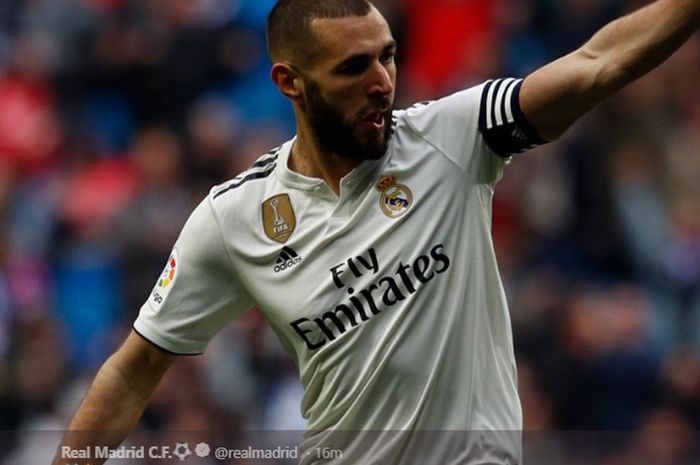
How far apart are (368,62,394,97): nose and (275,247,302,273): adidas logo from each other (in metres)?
0.53


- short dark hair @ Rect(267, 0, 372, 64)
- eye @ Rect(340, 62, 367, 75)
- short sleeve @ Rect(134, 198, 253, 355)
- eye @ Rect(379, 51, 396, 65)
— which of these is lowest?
short sleeve @ Rect(134, 198, 253, 355)

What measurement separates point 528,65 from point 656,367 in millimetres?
2346

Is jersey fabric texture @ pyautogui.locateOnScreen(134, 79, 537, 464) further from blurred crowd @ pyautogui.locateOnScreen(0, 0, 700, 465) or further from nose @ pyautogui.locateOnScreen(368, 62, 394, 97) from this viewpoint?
blurred crowd @ pyautogui.locateOnScreen(0, 0, 700, 465)

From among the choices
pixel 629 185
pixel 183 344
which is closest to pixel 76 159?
pixel 629 185

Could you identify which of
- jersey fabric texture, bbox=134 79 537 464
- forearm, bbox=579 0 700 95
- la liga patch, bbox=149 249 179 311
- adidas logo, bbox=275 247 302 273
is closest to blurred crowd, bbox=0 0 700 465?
la liga patch, bbox=149 249 179 311

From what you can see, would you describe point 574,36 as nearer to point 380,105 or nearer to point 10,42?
point 10,42

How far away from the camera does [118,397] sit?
5.02 meters

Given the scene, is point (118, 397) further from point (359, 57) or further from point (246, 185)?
point (359, 57)

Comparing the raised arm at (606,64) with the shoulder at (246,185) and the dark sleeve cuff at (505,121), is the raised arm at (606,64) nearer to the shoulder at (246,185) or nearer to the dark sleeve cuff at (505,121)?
the dark sleeve cuff at (505,121)

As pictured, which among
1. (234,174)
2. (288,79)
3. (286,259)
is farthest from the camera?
(234,174)

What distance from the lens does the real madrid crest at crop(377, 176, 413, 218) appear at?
4730mm

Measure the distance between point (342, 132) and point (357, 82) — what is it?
0.15 meters

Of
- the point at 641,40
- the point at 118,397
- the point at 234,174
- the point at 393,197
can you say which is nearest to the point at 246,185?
the point at 393,197

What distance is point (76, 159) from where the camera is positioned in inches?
407
